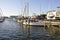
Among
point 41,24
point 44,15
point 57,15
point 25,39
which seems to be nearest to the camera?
point 25,39

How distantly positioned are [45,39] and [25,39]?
14.3ft

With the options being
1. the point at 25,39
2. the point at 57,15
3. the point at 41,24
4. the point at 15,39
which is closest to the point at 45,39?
the point at 25,39

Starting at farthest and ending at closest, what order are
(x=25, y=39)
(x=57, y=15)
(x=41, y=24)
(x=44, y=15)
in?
(x=44, y=15) < (x=57, y=15) < (x=41, y=24) < (x=25, y=39)

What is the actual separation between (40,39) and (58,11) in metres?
63.4

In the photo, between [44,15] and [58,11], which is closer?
[58,11]

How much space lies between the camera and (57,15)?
92438 mm

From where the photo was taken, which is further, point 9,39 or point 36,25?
point 36,25

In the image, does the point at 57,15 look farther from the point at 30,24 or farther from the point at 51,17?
the point at 30,24

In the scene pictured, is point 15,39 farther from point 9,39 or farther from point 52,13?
point 52,13

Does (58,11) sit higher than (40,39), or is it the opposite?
(58,11)

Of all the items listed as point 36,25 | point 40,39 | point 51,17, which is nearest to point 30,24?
point 36,25

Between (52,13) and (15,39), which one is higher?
(52,13)

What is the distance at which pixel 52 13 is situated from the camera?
3775 inches

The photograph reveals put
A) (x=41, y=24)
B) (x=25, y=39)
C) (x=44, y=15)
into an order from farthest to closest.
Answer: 1. (x=44, y=15)
2. (x=41, y=24)
3. (x=25, y=39)
